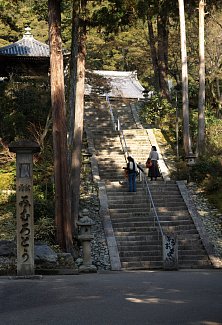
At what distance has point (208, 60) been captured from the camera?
1184 inches

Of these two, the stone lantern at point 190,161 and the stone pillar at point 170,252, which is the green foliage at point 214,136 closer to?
the stone lantern at point 190,161

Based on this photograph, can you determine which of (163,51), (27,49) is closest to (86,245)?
(163,51)

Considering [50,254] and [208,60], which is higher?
[208,60]

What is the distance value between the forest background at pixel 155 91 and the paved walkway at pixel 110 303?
19.4 feet

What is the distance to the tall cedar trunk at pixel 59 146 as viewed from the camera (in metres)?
13.9

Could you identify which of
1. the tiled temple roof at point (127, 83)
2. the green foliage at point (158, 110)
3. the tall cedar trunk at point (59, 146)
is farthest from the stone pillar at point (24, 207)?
the tiled temple roof at point (127, 83)

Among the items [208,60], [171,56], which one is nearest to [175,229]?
[208,60]

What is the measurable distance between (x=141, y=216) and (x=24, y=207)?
22.8 feet

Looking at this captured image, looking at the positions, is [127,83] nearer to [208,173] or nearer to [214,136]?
[214,136]

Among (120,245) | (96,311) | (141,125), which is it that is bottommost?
(120,245)

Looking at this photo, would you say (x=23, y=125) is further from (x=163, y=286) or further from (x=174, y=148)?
(x=163, y=286)

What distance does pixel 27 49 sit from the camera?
94.8 ft

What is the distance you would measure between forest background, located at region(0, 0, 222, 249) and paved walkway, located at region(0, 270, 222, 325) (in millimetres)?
5926

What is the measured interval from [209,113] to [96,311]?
2252cm
